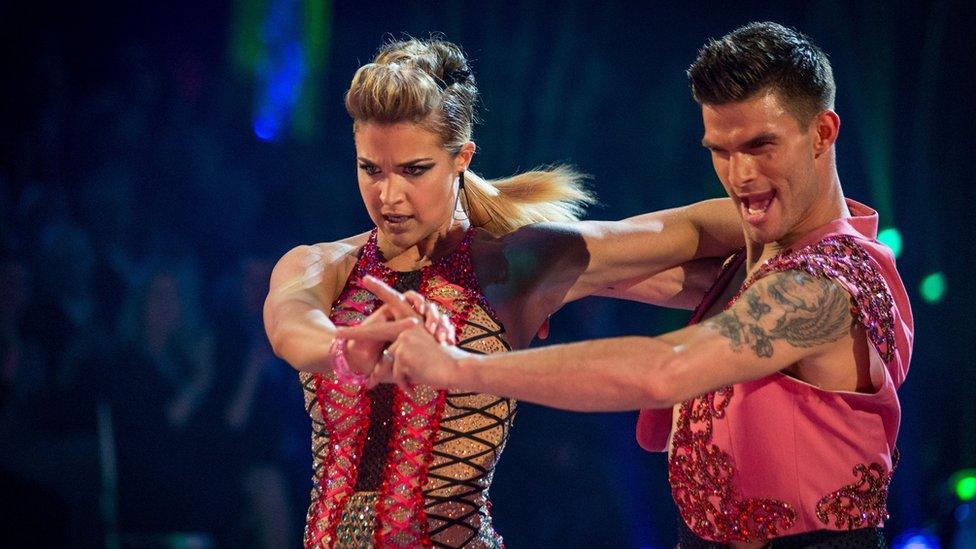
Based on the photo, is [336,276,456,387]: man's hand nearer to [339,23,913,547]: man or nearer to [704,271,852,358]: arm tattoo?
[339,23,913,547]: man

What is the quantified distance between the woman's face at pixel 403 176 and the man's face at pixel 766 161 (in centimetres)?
54

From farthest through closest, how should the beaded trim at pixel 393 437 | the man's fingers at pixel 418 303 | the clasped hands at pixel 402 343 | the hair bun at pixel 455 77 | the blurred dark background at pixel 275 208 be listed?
the blurred dark background at pixel 275 208 → the hair bun at pixel 455 77 → the beaded trim at pixel 393 437 → the man's fingers at pixel 418 303 → the clasped hands at pixel 402 343

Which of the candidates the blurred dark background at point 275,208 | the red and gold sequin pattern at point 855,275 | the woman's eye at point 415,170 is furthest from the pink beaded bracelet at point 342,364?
the blurred dark background at point 275,208

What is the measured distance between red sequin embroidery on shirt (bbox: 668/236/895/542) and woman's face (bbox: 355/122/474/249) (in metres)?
0.64

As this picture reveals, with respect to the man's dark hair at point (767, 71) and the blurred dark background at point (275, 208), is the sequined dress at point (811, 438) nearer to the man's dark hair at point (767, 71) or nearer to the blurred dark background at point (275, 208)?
the man's dark hair at point (767, 71)

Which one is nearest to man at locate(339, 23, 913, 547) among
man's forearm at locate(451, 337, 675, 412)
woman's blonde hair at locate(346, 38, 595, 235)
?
man's forearm at locate(451, 337, 675, 412)

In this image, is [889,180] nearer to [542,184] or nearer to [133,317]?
[542,184]

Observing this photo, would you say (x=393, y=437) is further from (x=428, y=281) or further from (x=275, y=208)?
(x=275, y=208)

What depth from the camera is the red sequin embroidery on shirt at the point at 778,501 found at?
1728 mm

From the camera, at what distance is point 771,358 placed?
1.65m

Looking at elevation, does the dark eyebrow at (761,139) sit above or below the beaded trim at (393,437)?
above

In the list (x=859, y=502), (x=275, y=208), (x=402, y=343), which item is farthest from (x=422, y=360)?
(x=275, y=208)

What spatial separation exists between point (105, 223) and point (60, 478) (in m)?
0.84

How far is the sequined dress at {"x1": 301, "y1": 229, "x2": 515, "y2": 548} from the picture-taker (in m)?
2.05
